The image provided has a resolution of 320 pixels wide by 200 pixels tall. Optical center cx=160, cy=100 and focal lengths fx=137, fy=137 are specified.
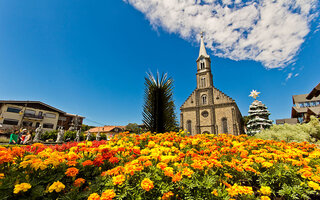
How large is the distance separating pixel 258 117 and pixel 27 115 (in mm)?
48311

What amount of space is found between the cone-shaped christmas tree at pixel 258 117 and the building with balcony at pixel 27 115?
31.8 metres

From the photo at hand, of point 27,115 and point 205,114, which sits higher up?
point 205,114

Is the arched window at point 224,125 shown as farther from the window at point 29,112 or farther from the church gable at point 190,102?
the window at point 29,112

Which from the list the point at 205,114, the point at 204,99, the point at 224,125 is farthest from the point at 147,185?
the point at 204,99

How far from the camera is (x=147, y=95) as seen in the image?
6344 millimetres

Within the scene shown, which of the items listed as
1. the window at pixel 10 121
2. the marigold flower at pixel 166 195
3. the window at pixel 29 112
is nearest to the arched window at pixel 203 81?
the marigold flower at pixel 166 195

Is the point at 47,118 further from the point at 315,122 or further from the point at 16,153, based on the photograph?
the point at 315,122

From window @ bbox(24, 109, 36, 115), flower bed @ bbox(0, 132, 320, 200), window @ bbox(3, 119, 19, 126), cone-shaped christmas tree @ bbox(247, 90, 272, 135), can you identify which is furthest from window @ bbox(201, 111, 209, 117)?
window @ bbox(3, 119, 19, 126)

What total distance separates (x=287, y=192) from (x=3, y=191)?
3.56m

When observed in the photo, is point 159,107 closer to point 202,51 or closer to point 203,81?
point 203,81

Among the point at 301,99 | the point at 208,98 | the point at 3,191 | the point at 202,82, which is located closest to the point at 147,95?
the point at 3,191

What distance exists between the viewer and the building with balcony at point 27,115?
94.2 ft

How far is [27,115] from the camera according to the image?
31.7m

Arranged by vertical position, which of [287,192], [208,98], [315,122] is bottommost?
[287,192]
